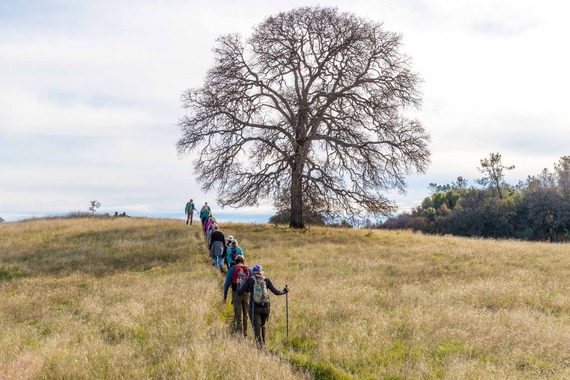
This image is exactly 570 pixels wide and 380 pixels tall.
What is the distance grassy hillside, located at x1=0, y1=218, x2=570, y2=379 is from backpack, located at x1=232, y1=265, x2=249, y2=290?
104 cm

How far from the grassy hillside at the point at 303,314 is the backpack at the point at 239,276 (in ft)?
3.40

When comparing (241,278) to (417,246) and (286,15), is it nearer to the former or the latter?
(417,246)

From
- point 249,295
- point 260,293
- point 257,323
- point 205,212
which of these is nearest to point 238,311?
point 249,295

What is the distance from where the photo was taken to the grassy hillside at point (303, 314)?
805 cm

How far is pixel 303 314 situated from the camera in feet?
37.6

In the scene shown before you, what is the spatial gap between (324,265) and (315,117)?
44.2 ft

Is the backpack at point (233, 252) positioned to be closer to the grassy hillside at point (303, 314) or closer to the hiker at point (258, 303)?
the grassy hillside at point (303, 314)

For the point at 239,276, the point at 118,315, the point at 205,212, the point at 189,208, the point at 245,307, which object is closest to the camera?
the point at 245,307

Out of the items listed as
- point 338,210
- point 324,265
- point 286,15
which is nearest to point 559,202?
point 338,210

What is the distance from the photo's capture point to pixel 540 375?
7.61 metres

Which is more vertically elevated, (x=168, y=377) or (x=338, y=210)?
(x=338, y=210)

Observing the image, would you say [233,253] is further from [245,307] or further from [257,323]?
[257,323]

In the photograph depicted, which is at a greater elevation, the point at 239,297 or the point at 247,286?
the point at 247,286

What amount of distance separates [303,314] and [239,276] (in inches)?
76.3
